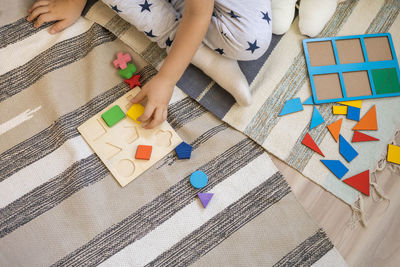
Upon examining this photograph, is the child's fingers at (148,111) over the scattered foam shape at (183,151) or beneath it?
over

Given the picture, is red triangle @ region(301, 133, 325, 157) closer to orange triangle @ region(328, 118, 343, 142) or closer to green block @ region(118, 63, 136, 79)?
orange triangle @ region(328, 118, 343, 142)

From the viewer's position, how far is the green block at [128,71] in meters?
0.84

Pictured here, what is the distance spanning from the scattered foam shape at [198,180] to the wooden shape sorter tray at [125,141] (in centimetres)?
9

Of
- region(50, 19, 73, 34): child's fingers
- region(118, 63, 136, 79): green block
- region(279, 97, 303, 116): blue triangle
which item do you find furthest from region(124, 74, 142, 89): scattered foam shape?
region(279, 97, 303, 116): blue triangle

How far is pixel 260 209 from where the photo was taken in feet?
2.56

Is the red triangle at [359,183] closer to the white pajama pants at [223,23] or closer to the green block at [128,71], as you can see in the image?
the white pajama pants at [223,23]

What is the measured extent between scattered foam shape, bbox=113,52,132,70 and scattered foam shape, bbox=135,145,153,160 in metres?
0.22

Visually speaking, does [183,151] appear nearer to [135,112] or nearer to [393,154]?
[135,112]

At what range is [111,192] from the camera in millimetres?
778

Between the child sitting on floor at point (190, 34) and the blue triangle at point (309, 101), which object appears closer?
the child sitting on floor at point (190, 34)

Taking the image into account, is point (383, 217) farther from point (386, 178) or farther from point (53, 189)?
point (53, 189)

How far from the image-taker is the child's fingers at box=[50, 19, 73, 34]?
86cm

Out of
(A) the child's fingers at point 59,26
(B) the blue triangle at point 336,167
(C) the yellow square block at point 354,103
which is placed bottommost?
(B) the blue triangle at point 336,167

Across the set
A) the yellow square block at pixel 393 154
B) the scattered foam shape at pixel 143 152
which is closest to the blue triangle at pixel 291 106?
the yellow square block at pixel 393 154
